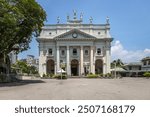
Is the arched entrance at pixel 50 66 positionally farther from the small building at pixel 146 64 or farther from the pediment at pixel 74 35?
the small building at pixel 146 64

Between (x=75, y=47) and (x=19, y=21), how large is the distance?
160 feet

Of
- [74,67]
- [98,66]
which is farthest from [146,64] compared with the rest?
[74,67]

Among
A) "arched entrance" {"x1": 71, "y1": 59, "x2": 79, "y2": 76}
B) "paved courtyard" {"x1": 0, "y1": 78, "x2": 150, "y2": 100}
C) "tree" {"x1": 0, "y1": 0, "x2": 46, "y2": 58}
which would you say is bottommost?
"paved courtyard" {"x1": 0, "y1": 78, "x2": 150, "y2": 100}

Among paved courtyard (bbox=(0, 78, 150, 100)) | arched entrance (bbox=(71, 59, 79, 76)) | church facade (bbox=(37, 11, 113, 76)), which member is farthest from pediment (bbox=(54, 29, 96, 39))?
paved courtyard (bbox=(0, 78, 150, 100))

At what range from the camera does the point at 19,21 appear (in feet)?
95.0

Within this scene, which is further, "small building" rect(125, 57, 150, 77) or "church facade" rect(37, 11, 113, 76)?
"small building" rect(125, 57, 150, 77)

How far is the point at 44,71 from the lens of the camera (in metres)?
76.6

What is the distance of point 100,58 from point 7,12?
5359 centimetres

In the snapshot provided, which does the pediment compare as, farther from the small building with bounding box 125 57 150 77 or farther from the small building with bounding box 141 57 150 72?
the small building with bounding box 141 57 150 72

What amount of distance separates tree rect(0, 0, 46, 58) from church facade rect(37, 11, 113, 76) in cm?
4205

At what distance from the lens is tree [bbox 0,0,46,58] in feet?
85.0

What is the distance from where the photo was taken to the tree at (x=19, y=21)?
25.9m

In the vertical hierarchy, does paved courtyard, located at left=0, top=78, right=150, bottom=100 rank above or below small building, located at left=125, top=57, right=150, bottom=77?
below

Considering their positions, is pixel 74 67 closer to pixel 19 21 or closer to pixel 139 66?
pixel 139 66
